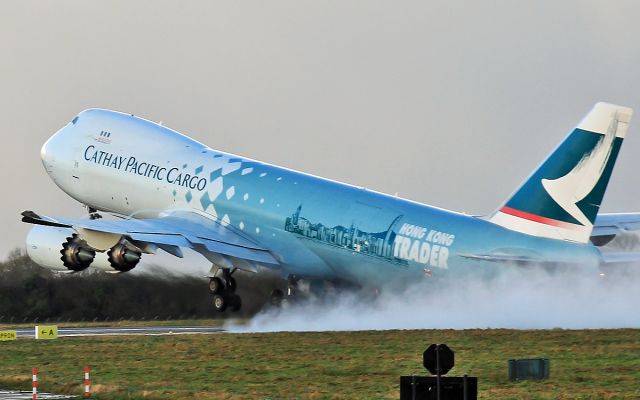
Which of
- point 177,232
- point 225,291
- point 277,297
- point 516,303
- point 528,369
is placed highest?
point 177,232

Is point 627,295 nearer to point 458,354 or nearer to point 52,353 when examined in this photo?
point 458,354

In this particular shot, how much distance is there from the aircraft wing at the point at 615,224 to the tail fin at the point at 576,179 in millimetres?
12243

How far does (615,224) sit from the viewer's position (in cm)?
5941

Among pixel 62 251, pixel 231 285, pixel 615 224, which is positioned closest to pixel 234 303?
pixel 231 285

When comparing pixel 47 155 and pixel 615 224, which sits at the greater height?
pixel 47 155

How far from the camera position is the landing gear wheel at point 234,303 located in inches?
2301

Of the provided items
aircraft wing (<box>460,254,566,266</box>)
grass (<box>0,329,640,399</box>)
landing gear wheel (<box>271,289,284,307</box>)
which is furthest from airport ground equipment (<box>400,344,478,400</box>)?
landing gear wheel (<box>271,289,284,307</box>)

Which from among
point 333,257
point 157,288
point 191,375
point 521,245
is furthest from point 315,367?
point 157,288

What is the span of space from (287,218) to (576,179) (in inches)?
554

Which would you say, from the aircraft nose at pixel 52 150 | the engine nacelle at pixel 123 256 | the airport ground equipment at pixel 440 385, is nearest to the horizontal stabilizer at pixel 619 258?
the engine nacelle at pixel 123 256

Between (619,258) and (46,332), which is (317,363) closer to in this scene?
(619,258)

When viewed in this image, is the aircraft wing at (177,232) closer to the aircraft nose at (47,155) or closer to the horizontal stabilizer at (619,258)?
the aircraft nose at (47,155)

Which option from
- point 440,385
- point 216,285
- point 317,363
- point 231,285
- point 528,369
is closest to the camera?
point 440,385

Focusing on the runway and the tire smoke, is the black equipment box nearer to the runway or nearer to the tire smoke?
the tire smoke
